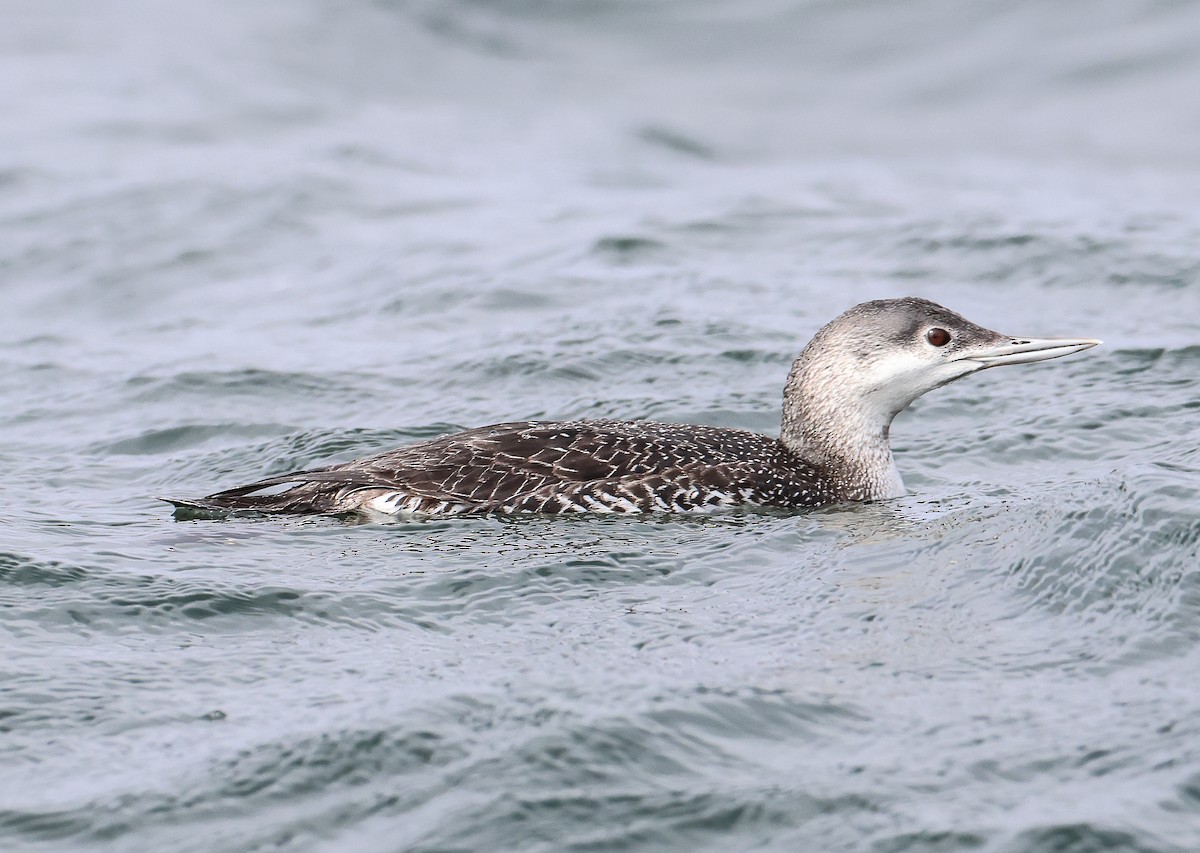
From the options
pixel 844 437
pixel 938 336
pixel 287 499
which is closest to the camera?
pixel 287 499

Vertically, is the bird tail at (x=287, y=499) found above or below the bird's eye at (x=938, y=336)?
below

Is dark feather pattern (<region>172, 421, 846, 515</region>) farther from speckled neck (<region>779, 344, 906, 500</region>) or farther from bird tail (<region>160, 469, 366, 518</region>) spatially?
speckled neck (<region>779, 344, 906, 500</region>)

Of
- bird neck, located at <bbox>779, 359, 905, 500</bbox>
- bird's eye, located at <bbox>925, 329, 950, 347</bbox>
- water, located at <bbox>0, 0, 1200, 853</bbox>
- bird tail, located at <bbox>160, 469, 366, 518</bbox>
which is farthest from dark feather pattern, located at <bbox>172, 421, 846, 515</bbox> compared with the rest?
bird's eye, located at <bbox>925, 329, 950, 347</bbox>

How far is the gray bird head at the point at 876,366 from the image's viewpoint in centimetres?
761

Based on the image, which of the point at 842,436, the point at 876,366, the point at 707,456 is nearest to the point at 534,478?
the point at 707,456

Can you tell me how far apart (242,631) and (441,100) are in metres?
12.0

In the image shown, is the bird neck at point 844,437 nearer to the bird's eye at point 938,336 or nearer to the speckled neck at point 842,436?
the speckled neck at point 842,436

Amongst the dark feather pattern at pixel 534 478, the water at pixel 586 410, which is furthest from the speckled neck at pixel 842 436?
the dark feather pattern at pixel 534 478

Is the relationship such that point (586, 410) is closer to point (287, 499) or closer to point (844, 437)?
point (844, 437)

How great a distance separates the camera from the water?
14.8ft

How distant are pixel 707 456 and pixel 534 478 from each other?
80 centimetres

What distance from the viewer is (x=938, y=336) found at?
24.9 ft

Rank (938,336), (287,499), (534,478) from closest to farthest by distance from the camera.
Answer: (534,478)
(287,499)
(938,336)

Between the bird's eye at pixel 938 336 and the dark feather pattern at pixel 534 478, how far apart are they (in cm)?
96
